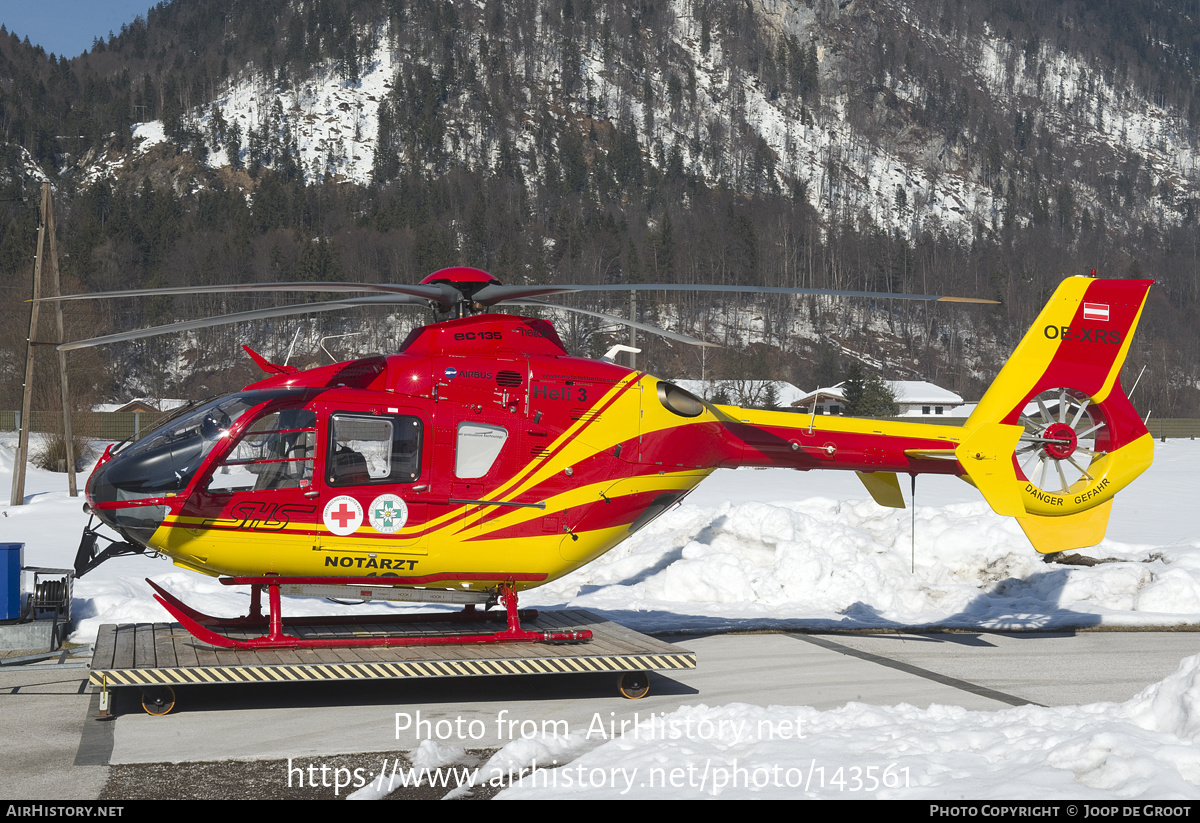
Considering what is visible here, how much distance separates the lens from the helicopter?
325 inches

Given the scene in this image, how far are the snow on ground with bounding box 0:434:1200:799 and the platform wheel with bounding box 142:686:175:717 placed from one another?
2876 mm

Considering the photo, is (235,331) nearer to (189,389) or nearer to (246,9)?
(189,389)

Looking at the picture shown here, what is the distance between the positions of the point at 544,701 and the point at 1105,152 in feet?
711

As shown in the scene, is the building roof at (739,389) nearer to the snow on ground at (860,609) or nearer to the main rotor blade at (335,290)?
the snow on ground at (860,609)

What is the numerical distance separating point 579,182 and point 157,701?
5381 inches

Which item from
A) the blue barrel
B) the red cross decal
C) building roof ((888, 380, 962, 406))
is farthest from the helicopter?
building roof ((888, 380, 962, 406))

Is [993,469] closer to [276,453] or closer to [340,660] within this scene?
[340,660]

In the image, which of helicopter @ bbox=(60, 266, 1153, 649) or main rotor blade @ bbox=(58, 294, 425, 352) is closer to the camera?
main rotor blade @ bbox=(58, 294, 425, 352)

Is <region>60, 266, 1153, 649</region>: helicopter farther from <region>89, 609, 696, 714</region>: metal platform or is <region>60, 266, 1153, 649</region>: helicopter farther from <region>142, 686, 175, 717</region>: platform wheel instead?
<region>142, 686, 175, 717</region>: platform wheel

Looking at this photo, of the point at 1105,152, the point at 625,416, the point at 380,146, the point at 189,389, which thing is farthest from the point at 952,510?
the point at 1105,152

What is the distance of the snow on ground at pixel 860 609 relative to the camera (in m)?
5.46

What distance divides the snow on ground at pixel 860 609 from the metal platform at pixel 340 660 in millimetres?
1052

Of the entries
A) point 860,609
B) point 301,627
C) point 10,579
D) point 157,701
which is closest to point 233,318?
point 157,701

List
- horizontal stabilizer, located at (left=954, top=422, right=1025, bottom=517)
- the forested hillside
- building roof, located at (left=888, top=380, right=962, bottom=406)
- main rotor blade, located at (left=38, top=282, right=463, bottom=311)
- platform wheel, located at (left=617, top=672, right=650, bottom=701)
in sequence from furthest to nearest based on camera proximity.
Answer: the forested hillside, building roof, located at (left=888, top=380, right=962, bottom=406), horizontal stabilizer, located at (left=954, top=422, right=1025, bottom=517), platform wheel, located at (left=617, top=672, right=650, bottom=701), main rotor blade, located at (left=38, top=282, right=463, bottom=311)
